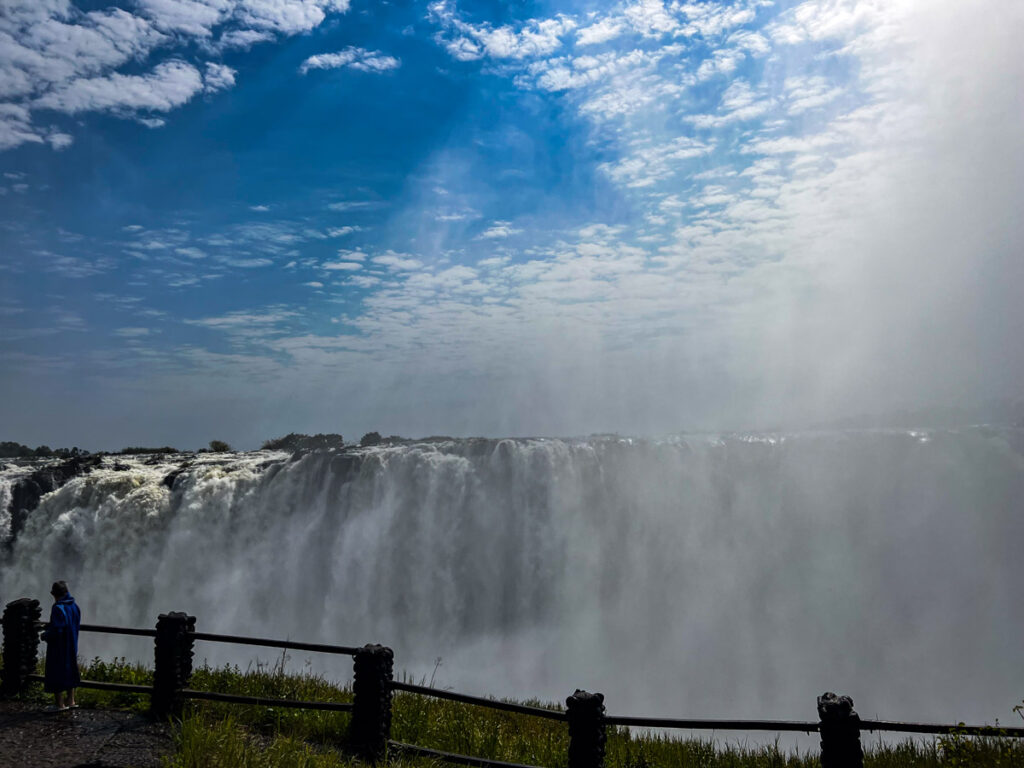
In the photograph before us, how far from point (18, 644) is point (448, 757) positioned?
5710 mm

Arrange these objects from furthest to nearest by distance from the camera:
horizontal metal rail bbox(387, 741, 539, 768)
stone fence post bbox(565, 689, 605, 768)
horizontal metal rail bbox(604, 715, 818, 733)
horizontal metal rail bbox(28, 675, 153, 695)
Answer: horizontal metal rail bbox(28, 675, 153, 695) < horizontal metal rail bbox(387, 741, 539, 768) < stone fence post bbox(565, 689, 605, 768) < horizontal metal rail bbox(604, 715, 818, 733)

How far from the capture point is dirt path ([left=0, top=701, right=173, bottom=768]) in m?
6.00

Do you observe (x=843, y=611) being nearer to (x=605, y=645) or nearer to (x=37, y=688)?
(x=605, y=645)

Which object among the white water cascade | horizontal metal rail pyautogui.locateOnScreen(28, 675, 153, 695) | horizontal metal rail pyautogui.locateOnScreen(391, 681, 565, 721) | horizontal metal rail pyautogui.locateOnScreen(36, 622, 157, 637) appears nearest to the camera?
horizontal metal rail pyautogui.locateOnScreen(391, 681, 565, 721)

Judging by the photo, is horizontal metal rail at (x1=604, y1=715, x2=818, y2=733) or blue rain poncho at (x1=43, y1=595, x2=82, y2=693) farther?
blue rain poncho at (x1=43, y1=595, x2=82, y2=693)

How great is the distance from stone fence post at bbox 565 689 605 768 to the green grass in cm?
147

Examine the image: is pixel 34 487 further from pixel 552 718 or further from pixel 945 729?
pixel 945 729

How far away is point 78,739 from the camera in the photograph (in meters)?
6.52

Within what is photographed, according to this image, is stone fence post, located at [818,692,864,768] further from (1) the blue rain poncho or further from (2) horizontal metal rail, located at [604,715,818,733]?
(1) the blue rain poncho

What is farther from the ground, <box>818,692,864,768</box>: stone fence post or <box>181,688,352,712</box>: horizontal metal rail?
<box>818,692,864,768</box>: stone fence post

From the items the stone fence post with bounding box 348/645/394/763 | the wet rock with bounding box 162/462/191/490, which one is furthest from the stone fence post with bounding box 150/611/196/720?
the wet rock with bounding box 162/462/191/490

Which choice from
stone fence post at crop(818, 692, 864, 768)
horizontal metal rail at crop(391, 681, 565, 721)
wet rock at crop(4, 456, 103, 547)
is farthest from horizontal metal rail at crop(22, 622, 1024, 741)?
wet rock at crop(4, 456, 103, 547)

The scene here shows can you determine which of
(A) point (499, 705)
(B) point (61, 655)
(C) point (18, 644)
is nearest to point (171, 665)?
(B) point (61, 655)

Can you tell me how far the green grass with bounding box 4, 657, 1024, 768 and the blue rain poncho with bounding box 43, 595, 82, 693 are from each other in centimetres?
49
